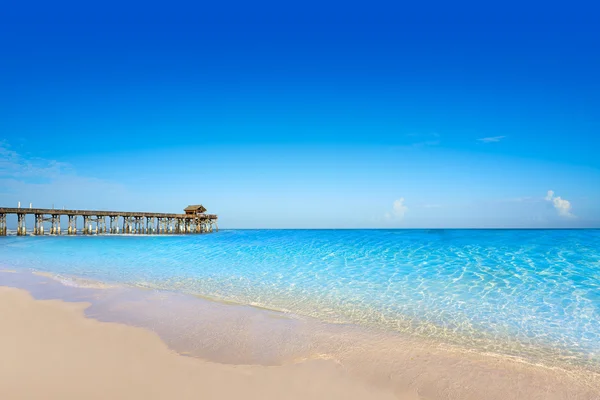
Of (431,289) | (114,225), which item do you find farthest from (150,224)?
(431,289)

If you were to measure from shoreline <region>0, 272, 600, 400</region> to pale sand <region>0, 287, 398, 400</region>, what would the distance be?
0.94ft

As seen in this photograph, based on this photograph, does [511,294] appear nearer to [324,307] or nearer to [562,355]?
[562,355]

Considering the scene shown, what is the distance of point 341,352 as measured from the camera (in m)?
5.32

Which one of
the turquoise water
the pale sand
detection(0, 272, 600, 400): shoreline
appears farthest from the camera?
the turquoise water

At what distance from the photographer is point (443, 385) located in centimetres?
427

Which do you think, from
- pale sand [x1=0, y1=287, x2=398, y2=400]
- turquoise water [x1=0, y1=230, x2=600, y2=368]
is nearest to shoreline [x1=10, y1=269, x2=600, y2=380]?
turquoise water [x1=0, y1=230, x2=600, y2=368]

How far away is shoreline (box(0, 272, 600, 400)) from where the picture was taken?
4324 mm

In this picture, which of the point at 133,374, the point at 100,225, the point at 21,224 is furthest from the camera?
the point at 100,225

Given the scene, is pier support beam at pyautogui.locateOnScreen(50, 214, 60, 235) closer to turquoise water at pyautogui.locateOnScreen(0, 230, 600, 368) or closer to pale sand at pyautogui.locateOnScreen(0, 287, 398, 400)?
turquoise water at pyautogui.locateOnScreen(0, 230, 600, 368)

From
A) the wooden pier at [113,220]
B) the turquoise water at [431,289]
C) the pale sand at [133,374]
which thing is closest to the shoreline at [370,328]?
the turquoise water at [431,289]

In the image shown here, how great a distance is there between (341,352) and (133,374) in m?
2.95

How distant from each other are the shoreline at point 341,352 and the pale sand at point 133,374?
288 millimetres

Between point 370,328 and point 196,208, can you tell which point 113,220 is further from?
point 370,328

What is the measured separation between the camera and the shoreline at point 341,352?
4.32m
